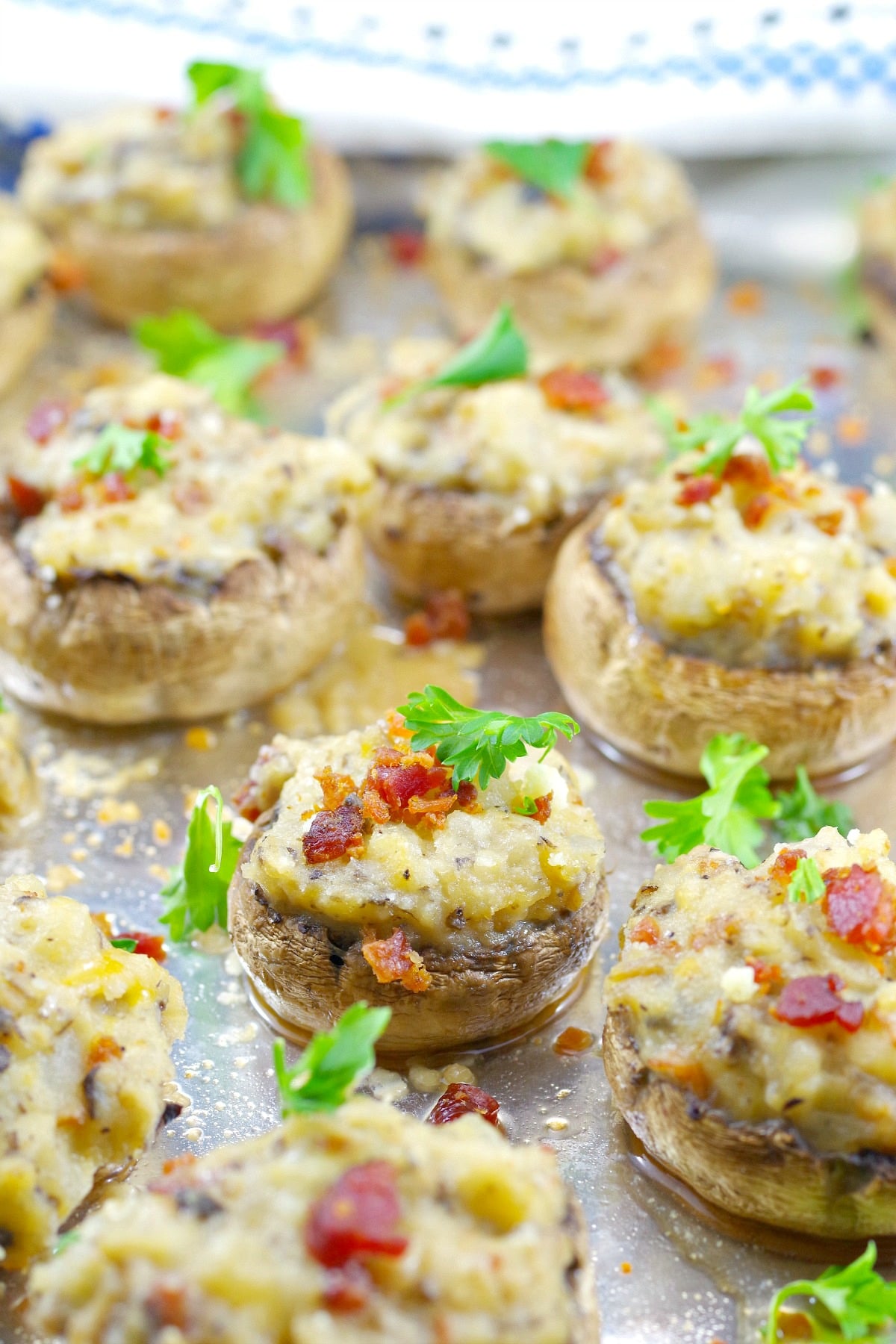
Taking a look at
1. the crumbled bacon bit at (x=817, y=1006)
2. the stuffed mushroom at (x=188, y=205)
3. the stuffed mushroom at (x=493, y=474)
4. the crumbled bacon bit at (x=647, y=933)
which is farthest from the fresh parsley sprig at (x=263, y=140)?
the crumbled bacon bit at (x=817, y=1006)

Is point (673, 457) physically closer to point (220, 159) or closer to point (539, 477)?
point (539, 477)

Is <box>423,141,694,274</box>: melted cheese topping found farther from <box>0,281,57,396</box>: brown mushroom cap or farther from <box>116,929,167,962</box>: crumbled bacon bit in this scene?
<box>116,929,167,962</box>: crumbled bacon bit

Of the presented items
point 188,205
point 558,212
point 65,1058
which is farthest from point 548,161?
point 65,1058

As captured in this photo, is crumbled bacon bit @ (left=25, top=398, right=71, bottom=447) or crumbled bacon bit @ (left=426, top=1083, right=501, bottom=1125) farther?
crumbled bacon bit @ (left=25, top=398, right=71, bottom=447)

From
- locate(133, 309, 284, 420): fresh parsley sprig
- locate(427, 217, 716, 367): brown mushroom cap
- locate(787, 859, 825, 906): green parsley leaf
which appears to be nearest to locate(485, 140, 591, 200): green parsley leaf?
locate(427, 217, 716, 367): brown mushroom cap

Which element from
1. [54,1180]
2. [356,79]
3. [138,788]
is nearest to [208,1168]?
[54,1180]
